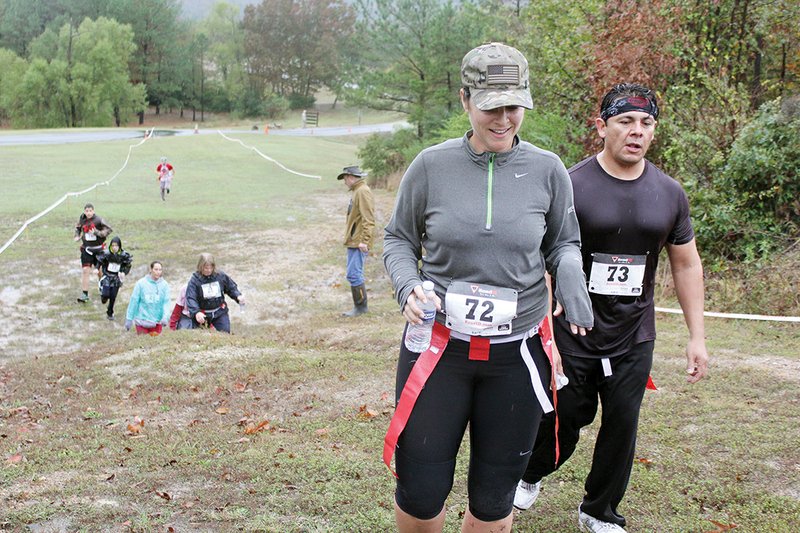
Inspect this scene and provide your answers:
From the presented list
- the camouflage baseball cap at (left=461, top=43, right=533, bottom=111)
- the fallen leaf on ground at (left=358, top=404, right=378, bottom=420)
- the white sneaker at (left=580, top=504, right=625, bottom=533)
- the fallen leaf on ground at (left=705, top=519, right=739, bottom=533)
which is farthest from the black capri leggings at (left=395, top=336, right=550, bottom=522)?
the fallen leaf on ground at (left=358, top=404, right=378, bottom=420)

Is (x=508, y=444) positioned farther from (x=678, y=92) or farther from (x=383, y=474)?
(x=678, y=92)

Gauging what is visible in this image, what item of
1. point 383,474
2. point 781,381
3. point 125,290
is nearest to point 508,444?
point 383,474

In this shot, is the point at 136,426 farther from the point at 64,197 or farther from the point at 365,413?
the point at 64,197

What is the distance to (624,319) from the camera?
12.0 ft

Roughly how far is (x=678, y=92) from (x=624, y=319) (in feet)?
33.9

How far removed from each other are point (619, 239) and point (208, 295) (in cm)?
779

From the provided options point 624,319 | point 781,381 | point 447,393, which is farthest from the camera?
point 781,381

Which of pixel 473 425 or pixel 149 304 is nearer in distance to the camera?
pixel 473 425

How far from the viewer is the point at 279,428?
246 inches

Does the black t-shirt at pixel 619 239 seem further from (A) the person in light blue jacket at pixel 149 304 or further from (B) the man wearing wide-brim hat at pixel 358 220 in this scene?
(A) the person in light blue jacket at pixel 149 304

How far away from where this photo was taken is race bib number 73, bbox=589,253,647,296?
3633 mm

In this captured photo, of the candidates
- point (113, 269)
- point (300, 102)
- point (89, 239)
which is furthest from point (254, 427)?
point (300, 102)

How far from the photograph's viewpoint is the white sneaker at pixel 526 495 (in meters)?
4.13

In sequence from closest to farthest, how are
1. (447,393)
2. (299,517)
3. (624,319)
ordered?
(447,393), (624,319), (299,517)
